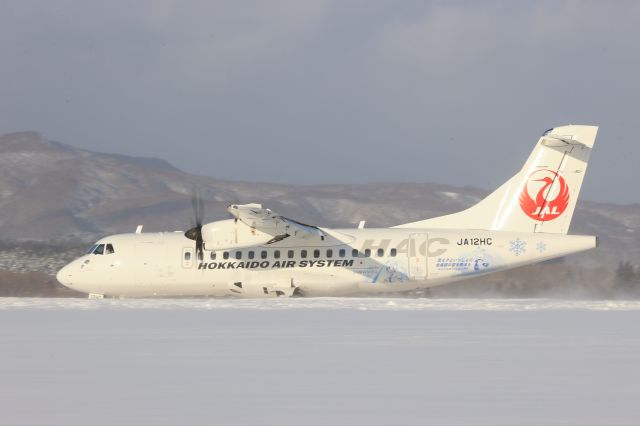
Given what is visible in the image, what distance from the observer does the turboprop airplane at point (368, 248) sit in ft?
92.9

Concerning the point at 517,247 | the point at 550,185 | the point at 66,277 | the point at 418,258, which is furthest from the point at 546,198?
the point at 66,277

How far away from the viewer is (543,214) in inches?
1120

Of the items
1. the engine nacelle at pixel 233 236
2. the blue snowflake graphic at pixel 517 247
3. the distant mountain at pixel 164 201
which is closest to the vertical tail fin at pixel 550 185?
the blue snowflake graphic at pixel 517 247

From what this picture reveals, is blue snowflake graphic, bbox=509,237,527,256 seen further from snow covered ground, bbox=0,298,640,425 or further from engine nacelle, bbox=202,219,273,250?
engine nacelle, bbox=202,219,273,250

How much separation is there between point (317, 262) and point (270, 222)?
1832mm

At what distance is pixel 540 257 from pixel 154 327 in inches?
475

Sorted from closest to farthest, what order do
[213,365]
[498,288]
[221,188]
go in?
[213,365] < [498,288] < [221,188]

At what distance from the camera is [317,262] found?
2947cm

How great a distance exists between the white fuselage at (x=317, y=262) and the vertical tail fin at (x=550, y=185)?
43 cm

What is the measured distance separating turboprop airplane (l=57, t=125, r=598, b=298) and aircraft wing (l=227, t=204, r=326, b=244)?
3 cm

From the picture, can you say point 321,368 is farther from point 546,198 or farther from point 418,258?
point 546,198

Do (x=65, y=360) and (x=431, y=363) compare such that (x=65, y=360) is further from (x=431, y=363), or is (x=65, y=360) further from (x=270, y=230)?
(x=270, y=230)

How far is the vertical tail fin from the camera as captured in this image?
2838 cm

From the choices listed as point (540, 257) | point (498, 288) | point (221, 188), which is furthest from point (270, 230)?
point (221, 188)
